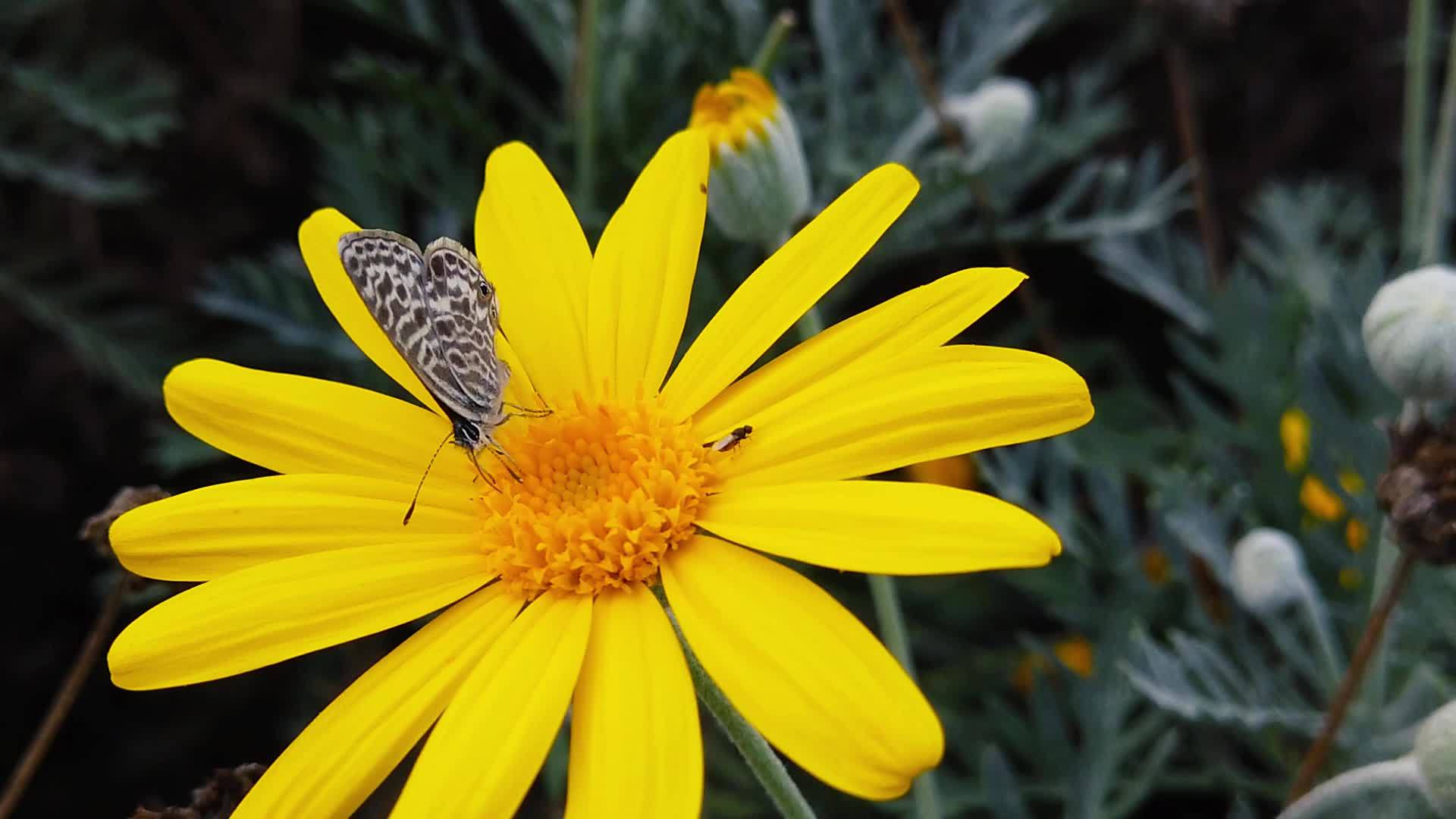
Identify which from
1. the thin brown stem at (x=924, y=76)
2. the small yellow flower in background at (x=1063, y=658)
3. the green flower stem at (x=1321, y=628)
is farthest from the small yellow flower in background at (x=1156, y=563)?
the thin brown stem at (x=924, y=76)

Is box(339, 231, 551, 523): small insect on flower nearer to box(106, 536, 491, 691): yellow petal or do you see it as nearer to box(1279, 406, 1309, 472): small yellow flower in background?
box(106, 536, 491, 691): yellow petal

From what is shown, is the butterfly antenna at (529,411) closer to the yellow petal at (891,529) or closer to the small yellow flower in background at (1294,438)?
the yellow petal at (891,529)

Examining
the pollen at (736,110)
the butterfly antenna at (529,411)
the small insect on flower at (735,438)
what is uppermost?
the pollen at (736,110)

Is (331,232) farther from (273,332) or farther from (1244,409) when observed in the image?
(1244,409)

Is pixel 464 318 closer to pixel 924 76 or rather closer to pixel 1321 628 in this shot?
pixel 924 76

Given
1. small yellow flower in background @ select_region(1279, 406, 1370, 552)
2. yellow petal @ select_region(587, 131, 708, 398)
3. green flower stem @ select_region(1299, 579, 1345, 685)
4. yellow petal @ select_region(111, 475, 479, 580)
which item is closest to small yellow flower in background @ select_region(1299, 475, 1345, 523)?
small yellow flower in background @ select_region(1279, 406, 1370, 552)

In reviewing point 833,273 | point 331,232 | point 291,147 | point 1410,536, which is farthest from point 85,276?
point 1410,536

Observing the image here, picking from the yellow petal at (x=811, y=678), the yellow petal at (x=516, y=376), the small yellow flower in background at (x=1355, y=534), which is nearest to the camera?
the yellow petal at (x=811, y=678)
